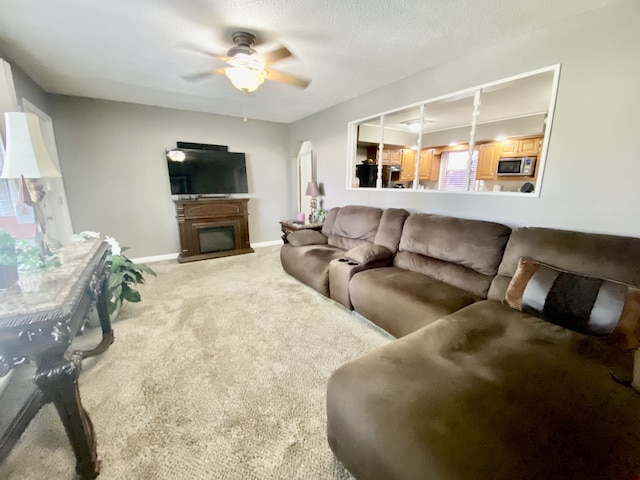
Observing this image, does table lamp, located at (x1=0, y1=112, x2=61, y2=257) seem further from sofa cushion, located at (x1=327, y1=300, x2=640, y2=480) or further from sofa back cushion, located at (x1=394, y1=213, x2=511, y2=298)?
sofa back cushion, located at (x1=394, y1=213, x2=511, y2=298)

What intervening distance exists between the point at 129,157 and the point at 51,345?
154 inches

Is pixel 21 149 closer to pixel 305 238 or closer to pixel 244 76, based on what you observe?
pixel 244 76

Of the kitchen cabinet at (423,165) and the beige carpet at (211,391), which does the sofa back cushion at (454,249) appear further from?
the kitchen cabinet at (423,165)

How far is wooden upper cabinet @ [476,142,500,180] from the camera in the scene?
510 centimetres

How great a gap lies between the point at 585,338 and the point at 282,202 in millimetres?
4863

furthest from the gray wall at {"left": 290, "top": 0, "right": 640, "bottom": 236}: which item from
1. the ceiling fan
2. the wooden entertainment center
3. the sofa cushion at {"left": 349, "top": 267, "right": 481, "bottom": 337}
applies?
the wooden entertainment center

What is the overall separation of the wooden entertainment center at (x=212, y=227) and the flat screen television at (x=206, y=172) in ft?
0.70

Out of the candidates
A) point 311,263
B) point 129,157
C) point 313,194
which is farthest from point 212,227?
point 311,263

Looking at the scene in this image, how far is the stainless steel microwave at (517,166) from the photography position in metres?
4.59

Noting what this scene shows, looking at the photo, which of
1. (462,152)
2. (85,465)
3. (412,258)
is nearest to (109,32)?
(85,465)

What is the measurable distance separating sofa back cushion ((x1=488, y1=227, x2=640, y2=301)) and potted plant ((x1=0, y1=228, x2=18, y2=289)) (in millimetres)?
2795

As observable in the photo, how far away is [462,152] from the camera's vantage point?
601 cm

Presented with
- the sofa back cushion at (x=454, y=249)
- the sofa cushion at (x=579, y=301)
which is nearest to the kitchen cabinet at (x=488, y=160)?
the sofa back cushion at (x=454, y=249)

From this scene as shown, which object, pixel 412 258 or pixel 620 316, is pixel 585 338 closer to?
pixel 620 316
